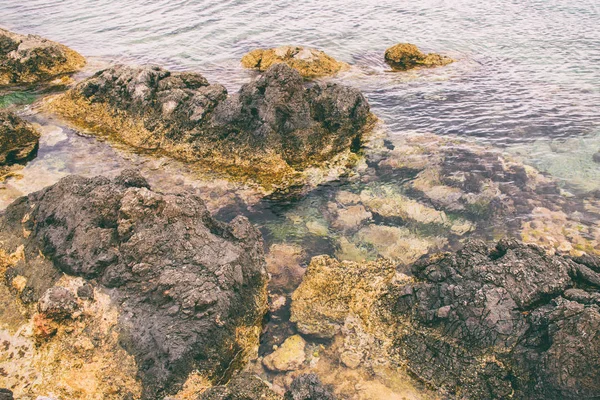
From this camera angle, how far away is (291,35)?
2292 cm

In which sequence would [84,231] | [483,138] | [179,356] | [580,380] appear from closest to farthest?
1. [580,380]
2. [179,356]
3. [84,231]
4. [483,138]

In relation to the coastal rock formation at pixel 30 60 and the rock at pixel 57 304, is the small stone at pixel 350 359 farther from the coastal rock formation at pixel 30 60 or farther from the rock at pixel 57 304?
the coastal rock formation at pixel 30 60

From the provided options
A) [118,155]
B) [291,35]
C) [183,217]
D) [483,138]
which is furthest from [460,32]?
[183,217]

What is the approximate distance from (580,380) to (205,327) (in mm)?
4747

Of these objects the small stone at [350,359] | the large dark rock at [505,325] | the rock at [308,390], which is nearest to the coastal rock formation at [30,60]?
the small stone at [350,359]

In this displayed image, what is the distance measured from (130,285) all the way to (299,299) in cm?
277

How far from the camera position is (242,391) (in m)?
4.83

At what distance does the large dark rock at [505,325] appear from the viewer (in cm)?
472

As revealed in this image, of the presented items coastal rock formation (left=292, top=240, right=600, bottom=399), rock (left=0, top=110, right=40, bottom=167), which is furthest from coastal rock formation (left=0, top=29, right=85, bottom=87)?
coastal rock formation (left=292, top=240, right=600, bottom=399)

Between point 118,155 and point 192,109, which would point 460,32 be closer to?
point 192,109

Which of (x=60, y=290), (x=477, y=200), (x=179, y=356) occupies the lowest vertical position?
(x=477, y=200)

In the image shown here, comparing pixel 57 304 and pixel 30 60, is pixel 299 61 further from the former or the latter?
pixel 57 304

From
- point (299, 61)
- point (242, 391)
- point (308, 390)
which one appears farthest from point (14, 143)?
point (299, 61)

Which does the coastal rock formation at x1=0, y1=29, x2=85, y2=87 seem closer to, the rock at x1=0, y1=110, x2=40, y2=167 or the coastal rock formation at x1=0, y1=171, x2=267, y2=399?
the rock at x1=0, y1=110, x2=40, y2=167
